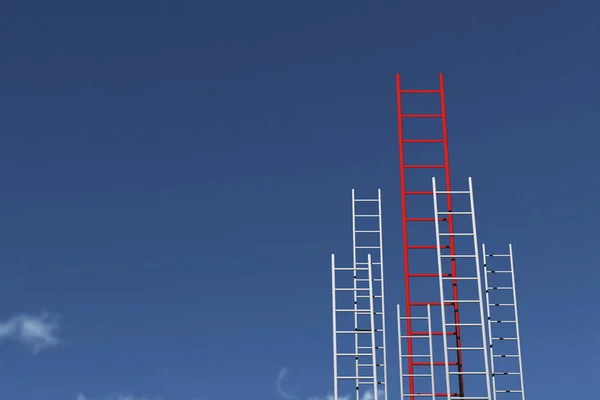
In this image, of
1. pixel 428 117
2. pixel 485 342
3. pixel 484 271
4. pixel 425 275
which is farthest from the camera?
pixel 428 117

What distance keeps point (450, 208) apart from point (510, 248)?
1.84m

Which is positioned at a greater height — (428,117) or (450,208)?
(428,117)

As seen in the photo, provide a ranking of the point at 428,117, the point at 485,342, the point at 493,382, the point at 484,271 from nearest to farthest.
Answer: the point at 485,342, the point at 493,382, the point at 484,271, the point at 428,117

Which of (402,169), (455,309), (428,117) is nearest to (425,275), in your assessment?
(455,309)

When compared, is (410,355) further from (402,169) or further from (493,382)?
(402,169)

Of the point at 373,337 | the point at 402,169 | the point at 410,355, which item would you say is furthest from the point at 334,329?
the point at 402,169

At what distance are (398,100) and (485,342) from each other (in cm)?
936

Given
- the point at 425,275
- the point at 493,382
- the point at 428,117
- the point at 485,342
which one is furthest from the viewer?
the point at 428,117

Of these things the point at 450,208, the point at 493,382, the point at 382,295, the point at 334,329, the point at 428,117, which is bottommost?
the point at 493,382

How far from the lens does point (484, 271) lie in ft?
67.7

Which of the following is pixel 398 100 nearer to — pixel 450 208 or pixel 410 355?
pixel 450 208

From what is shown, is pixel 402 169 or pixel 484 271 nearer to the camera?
pixel 484 271

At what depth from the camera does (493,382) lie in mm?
19078

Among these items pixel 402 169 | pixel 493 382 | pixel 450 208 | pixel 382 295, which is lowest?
pixel 493 382
